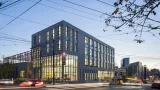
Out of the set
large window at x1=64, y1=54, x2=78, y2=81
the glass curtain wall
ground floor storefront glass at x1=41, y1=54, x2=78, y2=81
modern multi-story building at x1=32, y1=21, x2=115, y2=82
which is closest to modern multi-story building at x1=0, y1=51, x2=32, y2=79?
the glass curtain wall

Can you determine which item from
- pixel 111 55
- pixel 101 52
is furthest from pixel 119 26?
pixel 111 55

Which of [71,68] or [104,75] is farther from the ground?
[71,68]

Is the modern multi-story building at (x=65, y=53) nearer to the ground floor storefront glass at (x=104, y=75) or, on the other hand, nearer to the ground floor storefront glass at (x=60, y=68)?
the ground floor storefront glass at (x=60, y=68)

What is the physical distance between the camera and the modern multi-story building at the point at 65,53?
86.9 metres

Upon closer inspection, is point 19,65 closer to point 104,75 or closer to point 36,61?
point 36,61

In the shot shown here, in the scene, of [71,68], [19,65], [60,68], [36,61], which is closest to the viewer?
[60,68]

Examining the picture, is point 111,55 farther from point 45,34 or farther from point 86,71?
point 45,34

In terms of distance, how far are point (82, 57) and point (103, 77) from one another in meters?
26.7

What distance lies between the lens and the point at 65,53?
254 feet

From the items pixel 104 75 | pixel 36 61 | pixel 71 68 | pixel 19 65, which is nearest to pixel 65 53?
pixel 71 68

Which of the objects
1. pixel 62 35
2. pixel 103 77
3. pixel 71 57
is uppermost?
pixel 62 35

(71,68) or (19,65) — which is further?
(19,65)

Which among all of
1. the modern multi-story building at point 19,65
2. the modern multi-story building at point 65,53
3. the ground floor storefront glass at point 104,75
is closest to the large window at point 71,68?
the modern multi-story building at point 65,53

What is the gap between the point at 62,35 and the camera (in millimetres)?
85125
